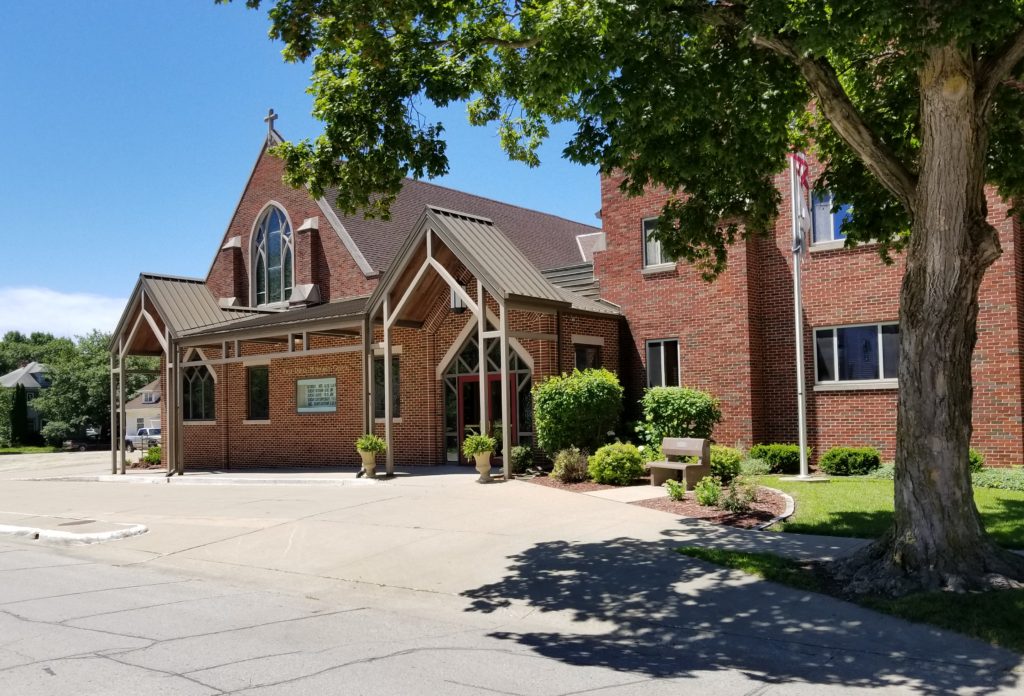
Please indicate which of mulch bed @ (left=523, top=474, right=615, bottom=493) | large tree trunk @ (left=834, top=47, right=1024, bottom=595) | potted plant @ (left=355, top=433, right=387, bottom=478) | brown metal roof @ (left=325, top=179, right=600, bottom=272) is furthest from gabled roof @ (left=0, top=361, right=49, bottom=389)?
large tree trunk @ (left=834, top=47, right=1024, bottom=595)

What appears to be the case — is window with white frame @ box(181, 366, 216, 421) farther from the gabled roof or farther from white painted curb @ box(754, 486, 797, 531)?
the gabled roof

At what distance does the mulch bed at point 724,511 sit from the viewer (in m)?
12.0

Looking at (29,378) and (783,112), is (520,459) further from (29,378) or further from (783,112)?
(29,378)

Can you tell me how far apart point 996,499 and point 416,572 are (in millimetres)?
9321

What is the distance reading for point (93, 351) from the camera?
58.9 meters

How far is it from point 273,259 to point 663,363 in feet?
46.6

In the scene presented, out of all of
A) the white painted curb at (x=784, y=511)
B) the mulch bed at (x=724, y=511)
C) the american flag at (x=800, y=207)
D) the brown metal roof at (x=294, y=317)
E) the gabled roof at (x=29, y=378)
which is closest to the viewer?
the white painted curb at (x=784, y=511)

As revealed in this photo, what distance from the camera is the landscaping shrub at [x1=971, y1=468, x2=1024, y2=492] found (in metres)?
14.2

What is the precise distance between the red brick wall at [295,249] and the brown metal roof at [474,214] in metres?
0.63

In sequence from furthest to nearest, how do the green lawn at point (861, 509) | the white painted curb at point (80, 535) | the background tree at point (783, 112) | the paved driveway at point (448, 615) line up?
1. the white painted curb at point (80, 535)
2. the green lawn at point (861, 509)
3. the background tree at point (783, 112)
4. the paved driveway at point (448, 615)

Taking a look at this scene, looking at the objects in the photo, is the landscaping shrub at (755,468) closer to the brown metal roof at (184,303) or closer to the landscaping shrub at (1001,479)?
the landscaping shrub at (1001,479)

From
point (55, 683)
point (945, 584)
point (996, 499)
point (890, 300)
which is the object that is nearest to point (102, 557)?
point (55, 683)

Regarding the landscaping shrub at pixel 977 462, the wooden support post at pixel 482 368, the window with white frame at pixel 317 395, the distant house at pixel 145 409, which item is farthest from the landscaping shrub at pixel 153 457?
the distant house at pixel 145 409

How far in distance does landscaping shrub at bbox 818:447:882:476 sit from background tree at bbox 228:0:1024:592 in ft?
22.3
